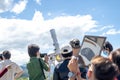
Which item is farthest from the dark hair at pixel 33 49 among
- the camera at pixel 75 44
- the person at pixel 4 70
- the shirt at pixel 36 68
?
the camera at pixel 75 44

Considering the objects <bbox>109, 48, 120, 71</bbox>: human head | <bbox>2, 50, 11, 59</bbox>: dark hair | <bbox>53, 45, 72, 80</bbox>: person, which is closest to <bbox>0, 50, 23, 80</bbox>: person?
<bbox>2, 50, 11, 59</bbox>: dark hair

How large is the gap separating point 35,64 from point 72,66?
3.70 m

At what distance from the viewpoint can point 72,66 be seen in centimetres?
498

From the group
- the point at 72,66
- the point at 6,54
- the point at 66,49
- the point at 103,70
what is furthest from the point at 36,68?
the point at 103,70

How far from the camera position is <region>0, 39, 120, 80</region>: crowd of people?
12.9ft

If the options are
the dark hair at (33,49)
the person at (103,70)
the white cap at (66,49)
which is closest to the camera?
the person at (103,70)

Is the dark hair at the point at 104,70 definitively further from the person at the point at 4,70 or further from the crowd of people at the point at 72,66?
the person at the point at 4,70

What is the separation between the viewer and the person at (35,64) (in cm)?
857

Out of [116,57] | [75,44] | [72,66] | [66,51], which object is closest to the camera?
[116,57]

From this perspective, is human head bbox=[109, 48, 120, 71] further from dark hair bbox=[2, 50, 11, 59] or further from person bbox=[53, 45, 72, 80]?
dark hair bbox=[2, 50, 11, 59]

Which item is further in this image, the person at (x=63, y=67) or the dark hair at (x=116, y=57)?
the person at (x=63, y=67)

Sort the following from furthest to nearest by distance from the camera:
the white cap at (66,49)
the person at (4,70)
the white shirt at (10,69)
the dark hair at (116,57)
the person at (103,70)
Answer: the white shirt at (10,69)
the person at (4,70)
the white cap at (66,49)
the dark hair at (116,57)
the person at (103,70)

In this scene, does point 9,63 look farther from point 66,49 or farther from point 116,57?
point 116,57

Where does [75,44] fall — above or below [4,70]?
above
